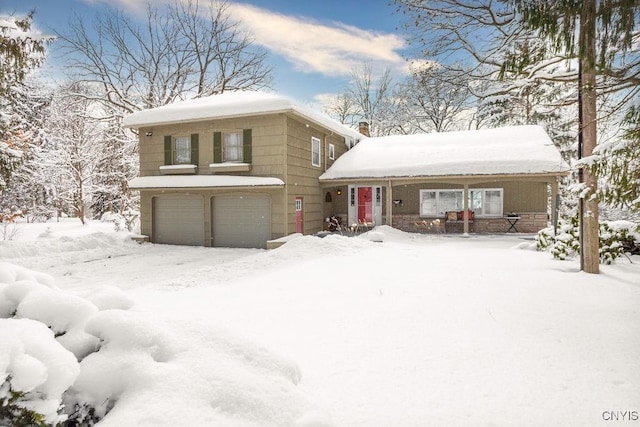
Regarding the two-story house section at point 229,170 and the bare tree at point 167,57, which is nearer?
the two-story house section at point 229,170

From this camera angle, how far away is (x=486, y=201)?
17.9 meters

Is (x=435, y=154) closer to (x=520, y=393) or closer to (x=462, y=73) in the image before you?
(x=462, y=73)

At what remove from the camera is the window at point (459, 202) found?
1772cm

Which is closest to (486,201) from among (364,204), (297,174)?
(364,204)

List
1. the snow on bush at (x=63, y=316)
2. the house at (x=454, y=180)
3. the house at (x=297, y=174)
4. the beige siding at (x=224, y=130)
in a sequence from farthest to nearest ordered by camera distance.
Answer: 1. the house at (x=454, y=180)
2. the house at (x=297, y=174)
3. the beige siding at (x=224, y=130)
4. the snow on bush at (x=63, y=316)

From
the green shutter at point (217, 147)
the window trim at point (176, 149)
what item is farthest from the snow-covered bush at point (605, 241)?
the window trim at point (176, 149)

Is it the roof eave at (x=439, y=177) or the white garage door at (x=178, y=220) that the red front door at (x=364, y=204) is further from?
the white garage door at (x=178, y=220)

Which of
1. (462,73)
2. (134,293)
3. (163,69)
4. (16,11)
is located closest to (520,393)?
(134,293)

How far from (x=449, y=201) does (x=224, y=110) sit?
39.1ft

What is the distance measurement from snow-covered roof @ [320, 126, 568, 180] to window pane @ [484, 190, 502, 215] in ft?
8.15

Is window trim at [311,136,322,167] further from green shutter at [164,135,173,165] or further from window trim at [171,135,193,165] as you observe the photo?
green shutter at [164,135,173,165]

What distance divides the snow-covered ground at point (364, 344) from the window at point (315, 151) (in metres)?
8.22

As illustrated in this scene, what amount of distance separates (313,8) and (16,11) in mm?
8713

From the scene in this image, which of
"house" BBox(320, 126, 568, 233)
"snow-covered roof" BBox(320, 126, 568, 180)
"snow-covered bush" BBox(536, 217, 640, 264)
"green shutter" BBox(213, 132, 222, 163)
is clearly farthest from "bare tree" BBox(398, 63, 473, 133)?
"snow-covered bush" BBox(536, 217, 640, 264)
